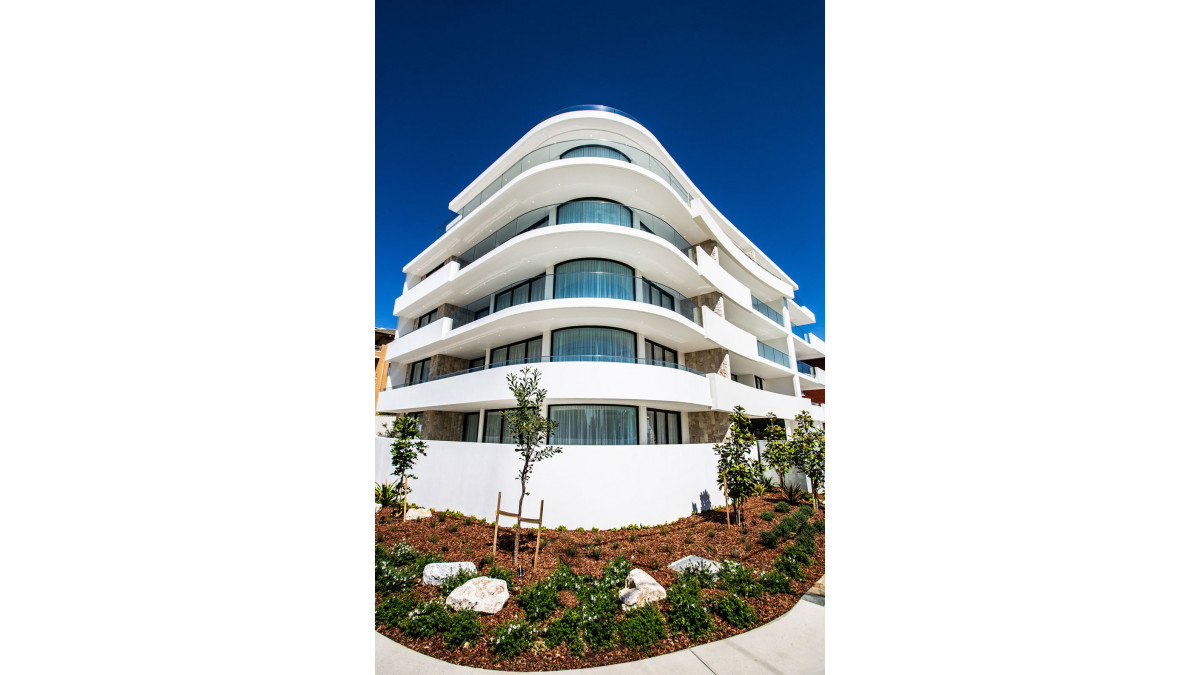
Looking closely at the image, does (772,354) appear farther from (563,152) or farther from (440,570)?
(440,570)

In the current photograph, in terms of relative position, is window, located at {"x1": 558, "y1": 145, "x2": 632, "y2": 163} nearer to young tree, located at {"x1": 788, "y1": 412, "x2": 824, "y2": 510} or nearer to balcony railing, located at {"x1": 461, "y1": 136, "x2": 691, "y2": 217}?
balcony railing, located at {"x1": 461, "y1": 136, "x2": 691, "y2": 217}

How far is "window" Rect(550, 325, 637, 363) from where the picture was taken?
14102mm

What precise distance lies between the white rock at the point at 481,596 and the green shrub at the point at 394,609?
23.7 inches

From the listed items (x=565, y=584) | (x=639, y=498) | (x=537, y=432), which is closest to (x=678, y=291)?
(x=639, y=498)

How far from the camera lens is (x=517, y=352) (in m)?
16.0

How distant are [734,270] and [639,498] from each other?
49.1 ft

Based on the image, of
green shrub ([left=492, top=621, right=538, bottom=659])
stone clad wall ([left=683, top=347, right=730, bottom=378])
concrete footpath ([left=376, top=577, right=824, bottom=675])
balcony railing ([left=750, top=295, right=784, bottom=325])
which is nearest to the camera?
concrete footpath ([left=376, top=577, right=824, bottom=675])

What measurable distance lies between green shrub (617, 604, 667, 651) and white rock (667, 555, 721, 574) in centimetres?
225

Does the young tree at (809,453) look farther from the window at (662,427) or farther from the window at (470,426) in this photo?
the window at (470,426)

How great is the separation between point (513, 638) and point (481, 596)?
4.77 ft

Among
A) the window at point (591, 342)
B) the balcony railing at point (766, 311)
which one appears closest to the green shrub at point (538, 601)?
the window at point (591, 342)

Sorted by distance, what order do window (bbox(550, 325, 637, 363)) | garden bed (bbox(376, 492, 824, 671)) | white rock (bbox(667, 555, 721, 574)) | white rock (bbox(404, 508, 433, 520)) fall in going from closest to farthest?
garden bed (bbox(376, 492, 824, 671)) → white rock (bbox(667, 555, 721, 574)) → white rock (bbox(404, 508, 433, 520)) → window (bbox(550, 325, 637, 363))

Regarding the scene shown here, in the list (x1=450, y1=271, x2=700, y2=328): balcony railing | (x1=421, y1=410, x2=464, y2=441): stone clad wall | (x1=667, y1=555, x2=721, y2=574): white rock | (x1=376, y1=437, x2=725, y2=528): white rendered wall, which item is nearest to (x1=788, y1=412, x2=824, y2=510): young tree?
(x1=376, y1=437, x2=725, y2=528): white rendered wall

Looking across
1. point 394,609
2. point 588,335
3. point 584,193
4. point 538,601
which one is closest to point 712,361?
point 588,335
